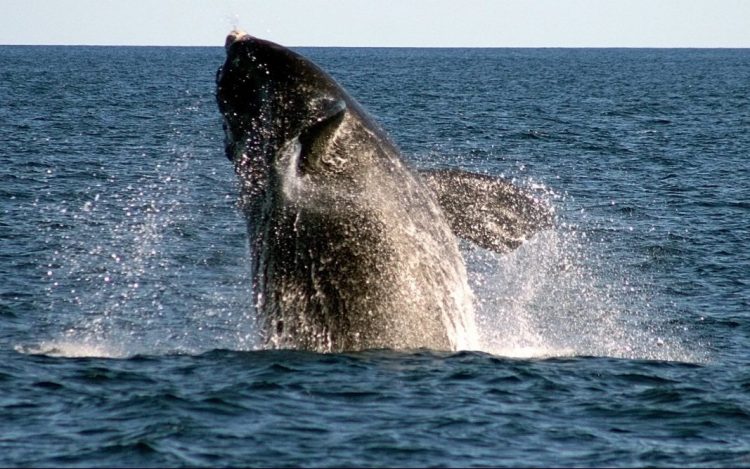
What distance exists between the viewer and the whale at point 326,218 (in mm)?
15031

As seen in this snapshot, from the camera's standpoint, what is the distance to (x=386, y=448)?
12930mm

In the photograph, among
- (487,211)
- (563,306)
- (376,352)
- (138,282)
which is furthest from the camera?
(138,282)

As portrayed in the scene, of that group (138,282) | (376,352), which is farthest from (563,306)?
(376,352)

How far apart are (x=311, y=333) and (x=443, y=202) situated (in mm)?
2322

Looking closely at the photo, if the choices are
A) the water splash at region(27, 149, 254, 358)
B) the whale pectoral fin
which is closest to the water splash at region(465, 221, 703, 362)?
the whale pectoral fin

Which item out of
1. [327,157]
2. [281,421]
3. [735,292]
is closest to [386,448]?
[281,421]

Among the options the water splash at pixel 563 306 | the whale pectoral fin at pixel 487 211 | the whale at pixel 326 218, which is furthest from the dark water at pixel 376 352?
the whale pectoral fin at pixel 487 211

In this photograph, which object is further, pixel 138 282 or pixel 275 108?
pixel 138 282

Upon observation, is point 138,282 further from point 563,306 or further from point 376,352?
point 376,352

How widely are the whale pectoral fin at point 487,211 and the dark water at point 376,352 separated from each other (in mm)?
1564

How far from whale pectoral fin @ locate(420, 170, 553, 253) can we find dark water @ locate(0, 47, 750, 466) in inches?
61.6

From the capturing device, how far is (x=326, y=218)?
1509cm

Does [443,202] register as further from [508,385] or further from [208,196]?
[208,196]

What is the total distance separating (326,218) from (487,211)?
2.18 meters
